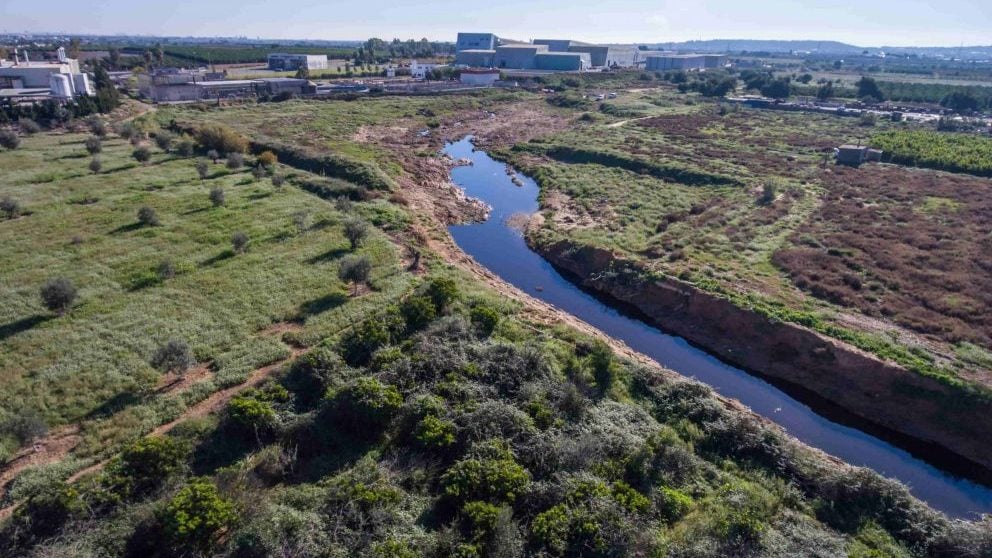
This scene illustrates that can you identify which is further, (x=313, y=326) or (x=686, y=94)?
(x=686, y=94)

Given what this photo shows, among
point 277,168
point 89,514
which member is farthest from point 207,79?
point 89,514

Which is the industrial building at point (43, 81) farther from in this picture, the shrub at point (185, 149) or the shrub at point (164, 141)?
the shrub at point (185, 149)

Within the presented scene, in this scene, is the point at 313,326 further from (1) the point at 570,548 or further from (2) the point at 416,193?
(2) the point at 416,193

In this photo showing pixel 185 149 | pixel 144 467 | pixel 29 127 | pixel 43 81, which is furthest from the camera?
pixel 43 81

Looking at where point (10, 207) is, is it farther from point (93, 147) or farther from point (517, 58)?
point (517, 58)

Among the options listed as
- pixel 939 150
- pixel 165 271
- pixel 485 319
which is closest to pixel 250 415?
pixel 485 319

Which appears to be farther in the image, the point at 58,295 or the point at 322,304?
the point at 322,304

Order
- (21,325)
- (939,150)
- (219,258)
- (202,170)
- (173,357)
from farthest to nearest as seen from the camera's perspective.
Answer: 1. (939,150)
2. (202,170)
3. (219,258)
4. (21,325)
5. (173,357)
